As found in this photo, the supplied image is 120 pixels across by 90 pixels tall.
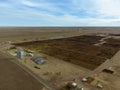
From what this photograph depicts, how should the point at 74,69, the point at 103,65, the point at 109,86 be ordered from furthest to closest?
the point at 103,65
the point at 74,69
the point at 109,86

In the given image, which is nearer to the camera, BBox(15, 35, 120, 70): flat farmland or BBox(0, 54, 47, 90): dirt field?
BBox(0, 54, 47, 90): dirt field

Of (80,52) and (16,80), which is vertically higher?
(16,80)

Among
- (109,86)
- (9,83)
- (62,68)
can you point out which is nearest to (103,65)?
(62,68)

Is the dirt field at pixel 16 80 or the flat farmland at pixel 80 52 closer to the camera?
the dirt field at pixel 16 80

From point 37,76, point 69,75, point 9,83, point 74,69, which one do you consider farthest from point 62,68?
point 9,83

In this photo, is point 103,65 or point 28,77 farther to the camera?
point 103,65

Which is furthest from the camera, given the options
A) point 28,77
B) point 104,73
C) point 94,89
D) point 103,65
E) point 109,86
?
point 103,65

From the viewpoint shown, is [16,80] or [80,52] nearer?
[16,80]

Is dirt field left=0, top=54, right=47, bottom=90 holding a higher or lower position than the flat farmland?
higher

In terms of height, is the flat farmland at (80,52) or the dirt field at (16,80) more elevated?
the dirt field at (16,80)

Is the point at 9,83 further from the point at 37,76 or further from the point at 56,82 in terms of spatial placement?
the point at 56,82
